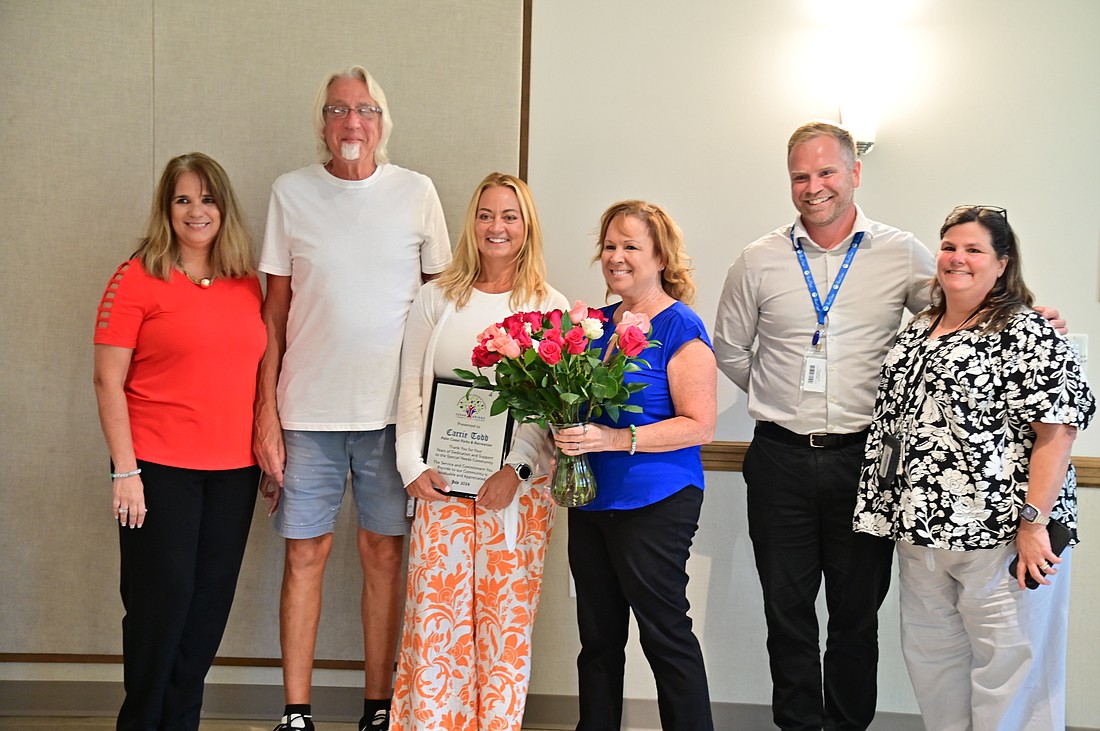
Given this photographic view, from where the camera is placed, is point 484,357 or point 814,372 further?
point 814,372

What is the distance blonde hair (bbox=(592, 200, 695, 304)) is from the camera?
256 centimetres

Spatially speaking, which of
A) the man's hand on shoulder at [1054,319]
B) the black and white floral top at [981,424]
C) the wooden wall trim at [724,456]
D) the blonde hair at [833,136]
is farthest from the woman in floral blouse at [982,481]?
the wooden wall trim at [724,456]

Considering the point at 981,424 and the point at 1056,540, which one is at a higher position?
the point at 981,424

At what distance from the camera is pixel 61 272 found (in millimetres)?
3322

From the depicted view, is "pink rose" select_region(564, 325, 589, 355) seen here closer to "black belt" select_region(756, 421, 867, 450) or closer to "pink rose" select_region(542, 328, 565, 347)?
"pink rose" select_region(542, 328, 565, 347)

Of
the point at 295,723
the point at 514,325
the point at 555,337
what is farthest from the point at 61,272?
the point at 555,337

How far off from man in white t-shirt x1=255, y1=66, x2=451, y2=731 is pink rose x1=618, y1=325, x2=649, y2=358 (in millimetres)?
975

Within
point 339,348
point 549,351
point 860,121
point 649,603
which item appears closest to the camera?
point 549,351

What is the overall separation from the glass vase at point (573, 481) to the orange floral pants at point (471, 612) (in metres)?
0.22

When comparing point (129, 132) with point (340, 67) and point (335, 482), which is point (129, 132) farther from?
point (335, 482)

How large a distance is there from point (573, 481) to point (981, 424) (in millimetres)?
1145

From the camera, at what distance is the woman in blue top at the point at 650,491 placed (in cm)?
247

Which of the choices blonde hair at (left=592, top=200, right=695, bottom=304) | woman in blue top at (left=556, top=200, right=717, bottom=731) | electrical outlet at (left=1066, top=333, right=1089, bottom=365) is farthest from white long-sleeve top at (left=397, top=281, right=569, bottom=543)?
electrical outlet at (left=1066, top=333, right=1089, bottom=365)

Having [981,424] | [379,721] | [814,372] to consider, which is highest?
[814,372]
